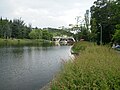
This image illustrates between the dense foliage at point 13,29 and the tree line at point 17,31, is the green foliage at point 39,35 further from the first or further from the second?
the dense foliage at point 13,29

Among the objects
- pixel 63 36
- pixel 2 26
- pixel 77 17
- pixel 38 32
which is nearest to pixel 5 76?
pixel 77 17

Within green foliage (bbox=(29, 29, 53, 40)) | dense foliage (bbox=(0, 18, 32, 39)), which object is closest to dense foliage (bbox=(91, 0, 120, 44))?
dense foliage (bbox=(0, 18, 32, 39))

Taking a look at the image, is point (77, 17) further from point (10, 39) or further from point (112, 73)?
point (112, 73)

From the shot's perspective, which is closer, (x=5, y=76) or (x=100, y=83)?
(x=100, y=83)

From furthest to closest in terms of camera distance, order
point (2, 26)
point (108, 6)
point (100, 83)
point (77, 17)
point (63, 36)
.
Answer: point (63, 36)
point (2, 26)
point (77, 17)
point (108, 6)
point (100, 83)

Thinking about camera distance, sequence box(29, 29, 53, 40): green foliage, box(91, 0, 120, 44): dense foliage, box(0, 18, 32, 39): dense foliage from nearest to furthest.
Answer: box(91, 0, 120, 44): dense foliage → box(0, 18, 32, 39): dense foliage → box(29, 29, 53, 40): green foliage

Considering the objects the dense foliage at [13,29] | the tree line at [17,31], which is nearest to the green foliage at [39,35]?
the tree line at [17,31]

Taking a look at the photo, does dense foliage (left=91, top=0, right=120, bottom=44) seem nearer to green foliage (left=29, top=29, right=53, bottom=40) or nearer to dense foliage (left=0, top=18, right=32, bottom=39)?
dense foliage (left=0, top=18, right=32, bottom=39)

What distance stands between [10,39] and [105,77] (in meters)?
122

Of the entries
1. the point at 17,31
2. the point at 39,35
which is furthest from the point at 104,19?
the point at 39,35

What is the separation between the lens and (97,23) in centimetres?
6544

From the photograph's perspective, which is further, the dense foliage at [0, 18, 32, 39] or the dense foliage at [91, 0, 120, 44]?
the dense foliage at [0, 18, 32, 39]

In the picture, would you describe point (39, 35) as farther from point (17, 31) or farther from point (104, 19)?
point (104, 19)

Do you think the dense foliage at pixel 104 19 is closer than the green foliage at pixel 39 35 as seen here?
Yes
